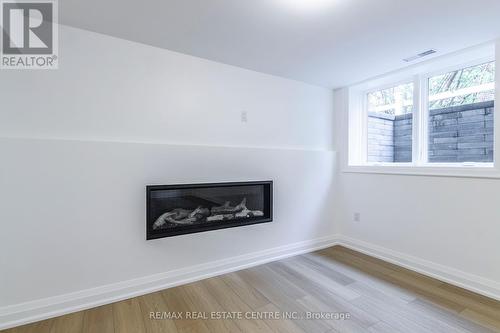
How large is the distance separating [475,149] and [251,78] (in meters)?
2.45

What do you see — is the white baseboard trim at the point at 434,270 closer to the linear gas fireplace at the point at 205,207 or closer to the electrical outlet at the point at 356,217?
the electrical outlet at the point at 356,217

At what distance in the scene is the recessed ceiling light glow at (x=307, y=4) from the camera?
1.67m

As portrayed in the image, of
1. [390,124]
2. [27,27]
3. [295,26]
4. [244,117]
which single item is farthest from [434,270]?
[27,27]

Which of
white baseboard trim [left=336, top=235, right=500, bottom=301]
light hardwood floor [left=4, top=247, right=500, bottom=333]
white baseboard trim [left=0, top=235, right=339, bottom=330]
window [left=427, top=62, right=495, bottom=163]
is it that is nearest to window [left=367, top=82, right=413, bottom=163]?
window [left=427, top=62, right=495, bottom=163]

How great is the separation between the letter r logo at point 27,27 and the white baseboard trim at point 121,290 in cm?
195

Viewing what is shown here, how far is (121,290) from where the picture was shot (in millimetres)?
2115

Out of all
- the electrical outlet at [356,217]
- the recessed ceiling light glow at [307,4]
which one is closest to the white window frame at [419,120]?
the electrical outlet at [356,217]

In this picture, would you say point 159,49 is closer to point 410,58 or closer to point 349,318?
point 410,58

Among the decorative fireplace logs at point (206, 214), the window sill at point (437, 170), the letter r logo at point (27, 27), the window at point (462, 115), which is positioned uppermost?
the letter r logo at point (27, 27)

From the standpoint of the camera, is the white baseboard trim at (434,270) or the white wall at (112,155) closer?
the white wall at (112,155)

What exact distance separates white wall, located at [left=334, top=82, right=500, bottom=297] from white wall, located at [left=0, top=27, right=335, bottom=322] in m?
1.16

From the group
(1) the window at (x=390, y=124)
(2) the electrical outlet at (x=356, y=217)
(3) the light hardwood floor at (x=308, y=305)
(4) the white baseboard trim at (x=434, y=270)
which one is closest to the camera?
(3) the light hardwood floor at (x=308, y=305)

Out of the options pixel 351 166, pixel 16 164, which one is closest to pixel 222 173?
pixel 16 164

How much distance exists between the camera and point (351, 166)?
3430 millimetres
